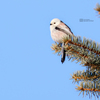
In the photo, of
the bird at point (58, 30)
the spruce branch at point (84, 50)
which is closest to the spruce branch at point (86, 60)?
the spruce branch at point (84, 50)

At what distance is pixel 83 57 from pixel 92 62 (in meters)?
0.14

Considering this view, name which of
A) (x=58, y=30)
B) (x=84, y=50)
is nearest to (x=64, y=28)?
(x=58, y=30)

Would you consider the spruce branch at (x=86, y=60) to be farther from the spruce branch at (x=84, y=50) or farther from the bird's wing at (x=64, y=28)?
the bird's wing at (x=64, y=28)

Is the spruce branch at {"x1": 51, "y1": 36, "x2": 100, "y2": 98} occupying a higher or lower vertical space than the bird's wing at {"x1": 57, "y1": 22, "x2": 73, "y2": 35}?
lower

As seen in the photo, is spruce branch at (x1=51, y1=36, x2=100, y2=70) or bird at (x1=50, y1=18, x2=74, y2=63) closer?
spruce branch at (x1=51, y1=36, x2=100, y2=70)

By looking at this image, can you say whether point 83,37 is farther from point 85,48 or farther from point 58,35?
point 58,35

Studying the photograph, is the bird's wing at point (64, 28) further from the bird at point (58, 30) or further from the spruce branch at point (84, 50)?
the spruce branch at point (84, 50)

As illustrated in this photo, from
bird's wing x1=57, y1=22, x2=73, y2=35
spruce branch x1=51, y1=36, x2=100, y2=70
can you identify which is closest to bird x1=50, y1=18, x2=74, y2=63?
bird's wing x1=57, y1=22, x2=73, y2=35

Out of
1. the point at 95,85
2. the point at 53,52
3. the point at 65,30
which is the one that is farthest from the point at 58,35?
the point at 95,85

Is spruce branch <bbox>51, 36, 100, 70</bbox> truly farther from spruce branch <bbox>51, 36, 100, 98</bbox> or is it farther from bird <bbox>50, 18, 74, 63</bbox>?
bird <bbox>50, 18, 74, 63</bbox>

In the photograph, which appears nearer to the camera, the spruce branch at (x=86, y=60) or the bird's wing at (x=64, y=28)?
the spruce branch at (x=86, y=60)

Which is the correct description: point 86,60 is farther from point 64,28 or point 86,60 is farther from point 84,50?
point 64,28

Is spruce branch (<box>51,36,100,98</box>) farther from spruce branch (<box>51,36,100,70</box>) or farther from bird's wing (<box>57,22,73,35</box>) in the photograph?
bird's wing (<box>57,22,73,35</box>)

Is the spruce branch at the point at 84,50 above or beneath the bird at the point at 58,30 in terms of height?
beneath
